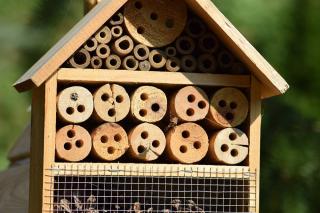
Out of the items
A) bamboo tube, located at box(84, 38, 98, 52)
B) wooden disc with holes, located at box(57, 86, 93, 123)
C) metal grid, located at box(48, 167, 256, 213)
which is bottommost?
metal grid, located at box(48, 167, 256, 213)

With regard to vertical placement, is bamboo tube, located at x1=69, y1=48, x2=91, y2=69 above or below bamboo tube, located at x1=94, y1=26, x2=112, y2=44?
below

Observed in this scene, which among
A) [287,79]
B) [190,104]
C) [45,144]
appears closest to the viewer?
[45,144]

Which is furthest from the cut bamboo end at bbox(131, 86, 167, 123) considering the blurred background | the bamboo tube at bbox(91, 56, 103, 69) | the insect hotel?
the blurred background

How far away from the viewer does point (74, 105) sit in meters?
2.70

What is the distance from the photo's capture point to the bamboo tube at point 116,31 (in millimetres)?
2754

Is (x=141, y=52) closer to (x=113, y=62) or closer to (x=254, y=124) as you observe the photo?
(x=113, y=62)

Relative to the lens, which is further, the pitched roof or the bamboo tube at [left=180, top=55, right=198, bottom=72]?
the bamboo tube at [left=180, top=55, right=198, bottom=72]

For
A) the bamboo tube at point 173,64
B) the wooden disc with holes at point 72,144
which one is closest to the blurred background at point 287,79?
the bamboo tube at point 173,64

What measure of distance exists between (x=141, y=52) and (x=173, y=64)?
3.2 inches

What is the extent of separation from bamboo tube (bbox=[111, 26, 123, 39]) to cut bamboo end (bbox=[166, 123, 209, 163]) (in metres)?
0.25

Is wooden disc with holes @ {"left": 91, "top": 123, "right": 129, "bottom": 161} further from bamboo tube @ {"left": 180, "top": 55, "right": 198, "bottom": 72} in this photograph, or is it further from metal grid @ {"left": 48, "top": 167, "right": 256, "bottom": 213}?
bamboo tube @ {"left": 180, "top": 55, "right": 198, "bottom": 72}

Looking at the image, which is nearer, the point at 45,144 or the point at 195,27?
the point at 45,144

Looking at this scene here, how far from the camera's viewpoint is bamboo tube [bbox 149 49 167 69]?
9.07 feet

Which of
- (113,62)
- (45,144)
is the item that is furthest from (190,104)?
(45,144)
